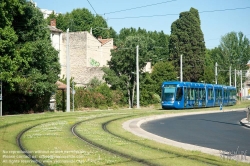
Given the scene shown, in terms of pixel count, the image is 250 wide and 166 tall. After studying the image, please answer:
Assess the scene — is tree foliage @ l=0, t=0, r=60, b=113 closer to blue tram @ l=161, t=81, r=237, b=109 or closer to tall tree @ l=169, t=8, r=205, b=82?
blue tram @ l=161, t=81, r=237, b=109

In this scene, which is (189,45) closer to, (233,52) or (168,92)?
(233,52)

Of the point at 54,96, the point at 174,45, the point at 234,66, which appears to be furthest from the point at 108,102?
the point at 234,66

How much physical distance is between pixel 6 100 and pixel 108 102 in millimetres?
20204

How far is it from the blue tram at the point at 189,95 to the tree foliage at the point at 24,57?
12.1 meters

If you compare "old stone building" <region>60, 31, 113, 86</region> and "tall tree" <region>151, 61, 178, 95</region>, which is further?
"old stone building" <region>60, 31, 113, 86</region>

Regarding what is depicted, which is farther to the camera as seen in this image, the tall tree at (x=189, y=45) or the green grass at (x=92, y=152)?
the tall tree at (x=189, y=45)

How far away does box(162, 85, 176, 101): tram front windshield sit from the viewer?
143ft

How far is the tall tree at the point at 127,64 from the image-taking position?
2357 inches

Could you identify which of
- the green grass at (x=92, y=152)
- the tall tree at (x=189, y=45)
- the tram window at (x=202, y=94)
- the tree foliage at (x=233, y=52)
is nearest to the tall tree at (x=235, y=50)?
the tree foliage at (x=233, y=52)

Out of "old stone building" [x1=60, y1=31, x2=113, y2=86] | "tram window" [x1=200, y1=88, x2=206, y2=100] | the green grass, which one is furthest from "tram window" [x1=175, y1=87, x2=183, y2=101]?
"old stone building" [x1=60, y1=31, x2=113, y2=86]

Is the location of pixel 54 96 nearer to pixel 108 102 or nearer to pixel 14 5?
pixel 108 102

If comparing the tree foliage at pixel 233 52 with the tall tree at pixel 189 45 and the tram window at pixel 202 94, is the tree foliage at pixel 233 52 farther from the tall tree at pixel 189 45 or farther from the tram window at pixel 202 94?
the tram window at pixel 202 94

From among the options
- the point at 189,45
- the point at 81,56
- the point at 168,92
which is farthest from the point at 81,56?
the point at 168,92

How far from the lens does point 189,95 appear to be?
4566 cm
